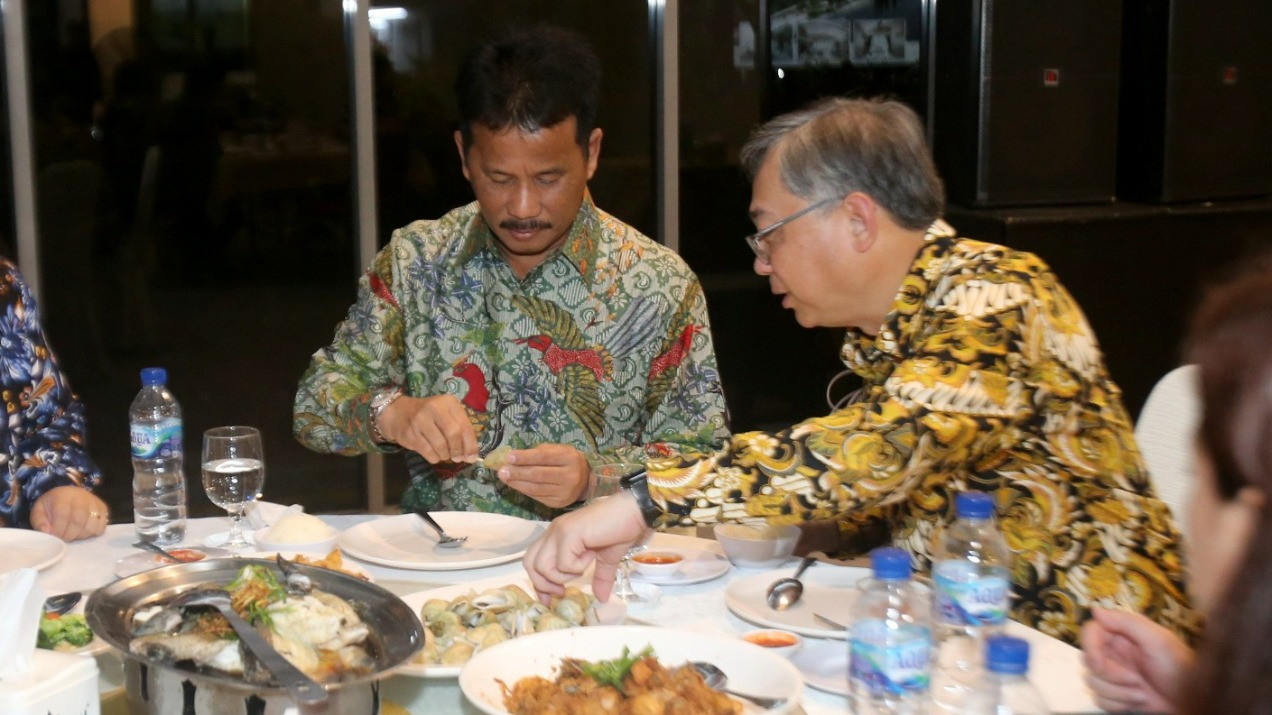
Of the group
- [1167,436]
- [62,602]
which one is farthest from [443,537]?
[1167,436]

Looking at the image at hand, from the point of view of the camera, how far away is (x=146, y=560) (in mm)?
1987

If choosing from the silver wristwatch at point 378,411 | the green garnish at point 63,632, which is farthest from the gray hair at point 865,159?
the green garnish at point 63,632

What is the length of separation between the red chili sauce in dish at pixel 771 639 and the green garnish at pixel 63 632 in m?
0.83

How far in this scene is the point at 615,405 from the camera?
107 inches

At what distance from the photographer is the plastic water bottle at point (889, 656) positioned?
1345 millimetres

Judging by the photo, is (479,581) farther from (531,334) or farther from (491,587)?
(531,334)

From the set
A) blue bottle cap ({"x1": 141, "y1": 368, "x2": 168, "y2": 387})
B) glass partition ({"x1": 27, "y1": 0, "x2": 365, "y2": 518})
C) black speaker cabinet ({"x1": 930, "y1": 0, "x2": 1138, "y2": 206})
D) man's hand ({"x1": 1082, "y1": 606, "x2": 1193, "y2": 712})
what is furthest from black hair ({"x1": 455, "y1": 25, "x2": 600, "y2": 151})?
black speaker cabinet ({"x1": 930, "y1": 0, "x2": 1138, "y2": 206})

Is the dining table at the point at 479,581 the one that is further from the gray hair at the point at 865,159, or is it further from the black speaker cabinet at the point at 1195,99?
the black speaker cabinet at the point at 1195,99

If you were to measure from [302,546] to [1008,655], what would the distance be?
3.74 feet

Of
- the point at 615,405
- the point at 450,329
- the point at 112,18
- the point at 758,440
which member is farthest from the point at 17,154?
the point at 758,440

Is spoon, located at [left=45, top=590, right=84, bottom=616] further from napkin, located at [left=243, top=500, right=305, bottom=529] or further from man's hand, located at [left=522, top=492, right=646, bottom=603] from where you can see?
man's hand, located at [left=522, top=492, right=646, bottom=603]

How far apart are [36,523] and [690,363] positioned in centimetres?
128

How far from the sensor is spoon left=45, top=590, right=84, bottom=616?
1.73 meters

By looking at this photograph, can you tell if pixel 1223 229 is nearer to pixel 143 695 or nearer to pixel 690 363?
pixel 690 363
